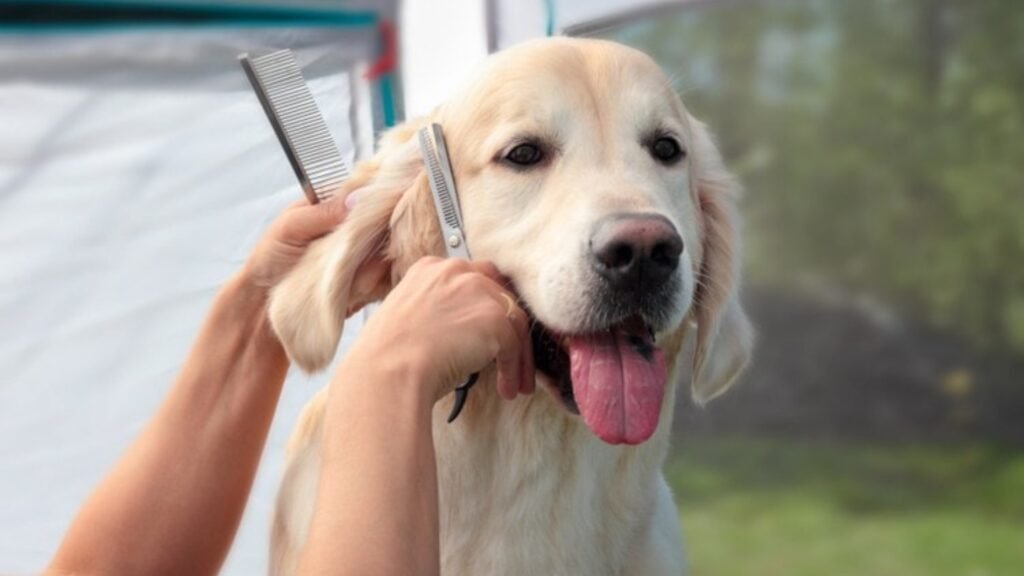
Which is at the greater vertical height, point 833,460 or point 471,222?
point 471,222

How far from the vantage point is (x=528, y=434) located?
1.79 meters

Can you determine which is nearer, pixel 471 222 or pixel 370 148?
pixel 471 222

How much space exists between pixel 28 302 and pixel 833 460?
6725 millimetres

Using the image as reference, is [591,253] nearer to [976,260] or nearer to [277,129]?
[277,129]

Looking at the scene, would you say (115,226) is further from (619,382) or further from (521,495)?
(619,382)

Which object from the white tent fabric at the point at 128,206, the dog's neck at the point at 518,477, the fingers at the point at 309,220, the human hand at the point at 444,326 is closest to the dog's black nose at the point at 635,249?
the human hand at the point at 444,326

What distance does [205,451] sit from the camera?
1881mm

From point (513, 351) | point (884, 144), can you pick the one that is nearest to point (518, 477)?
point (513, 351)

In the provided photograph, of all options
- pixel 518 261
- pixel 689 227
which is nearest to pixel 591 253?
pixel 518 261

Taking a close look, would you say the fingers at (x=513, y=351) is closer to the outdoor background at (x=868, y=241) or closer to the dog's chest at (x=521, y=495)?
the dog's chest at (x=521, y=495)

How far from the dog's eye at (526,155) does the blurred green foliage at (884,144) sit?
7263mm

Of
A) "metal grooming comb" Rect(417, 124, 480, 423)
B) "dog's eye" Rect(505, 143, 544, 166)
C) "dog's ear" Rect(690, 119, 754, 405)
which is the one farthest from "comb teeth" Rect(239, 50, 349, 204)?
"dog's ear" Rect(690, 119, 754, 405)

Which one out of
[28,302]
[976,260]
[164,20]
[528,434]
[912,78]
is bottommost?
[976,260]

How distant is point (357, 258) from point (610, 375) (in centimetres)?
34
